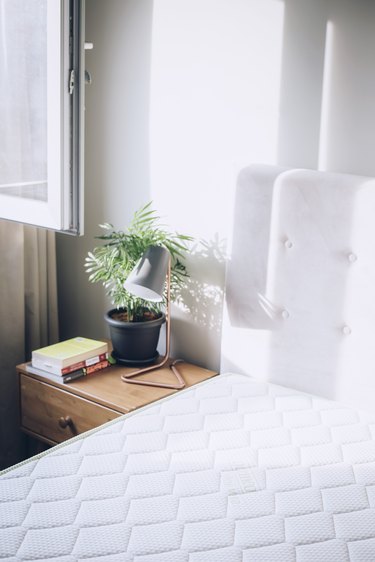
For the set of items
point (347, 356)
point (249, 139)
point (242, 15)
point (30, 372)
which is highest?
point (242, 15)

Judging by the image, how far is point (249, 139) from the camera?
2.01m

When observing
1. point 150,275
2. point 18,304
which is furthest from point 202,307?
point 18,304

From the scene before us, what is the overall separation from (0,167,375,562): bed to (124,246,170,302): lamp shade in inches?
9.2

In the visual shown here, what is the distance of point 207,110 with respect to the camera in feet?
6.84

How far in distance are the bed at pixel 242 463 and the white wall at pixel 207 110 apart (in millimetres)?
147

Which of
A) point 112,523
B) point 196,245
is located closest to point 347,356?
point 196,245

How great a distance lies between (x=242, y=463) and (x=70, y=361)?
75 cm

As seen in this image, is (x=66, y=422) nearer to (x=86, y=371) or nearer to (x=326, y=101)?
(x=86, y=371)

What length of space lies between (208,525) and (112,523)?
19 cm

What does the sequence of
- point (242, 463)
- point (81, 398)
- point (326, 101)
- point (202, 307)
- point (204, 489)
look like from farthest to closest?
1. point (202, 307)
2. point (81, 398)
3. point (326, 101)
4. point (242, 463)
5. point (204, 489)

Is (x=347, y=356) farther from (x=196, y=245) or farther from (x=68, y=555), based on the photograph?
(x=68, y=555)

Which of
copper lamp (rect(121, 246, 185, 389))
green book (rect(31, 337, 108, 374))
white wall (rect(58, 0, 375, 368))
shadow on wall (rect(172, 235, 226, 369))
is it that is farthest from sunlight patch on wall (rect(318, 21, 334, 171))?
green book (rect(31, 337, 108, 374))

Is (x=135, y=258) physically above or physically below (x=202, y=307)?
above

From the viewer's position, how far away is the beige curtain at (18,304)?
236 cm
